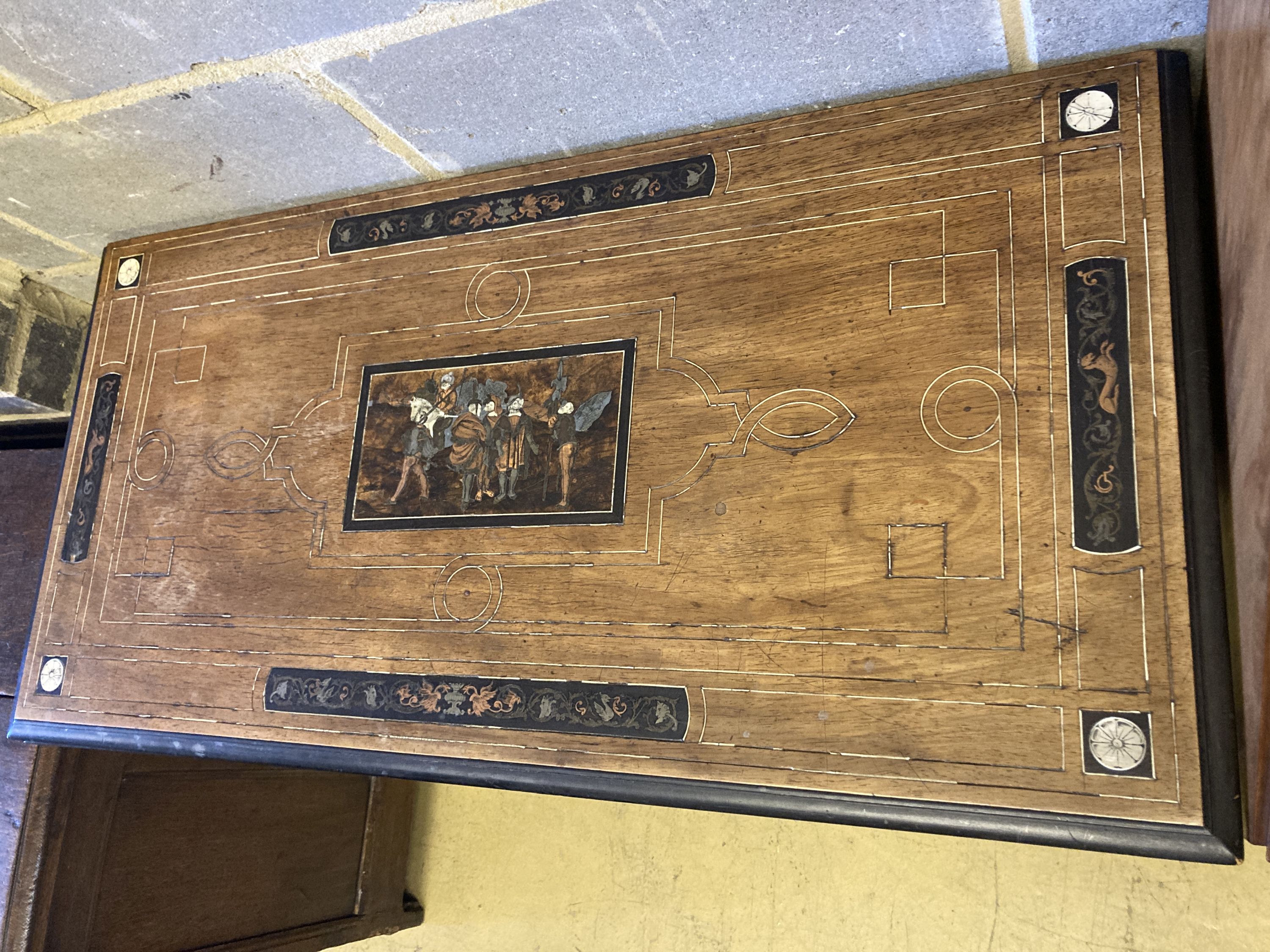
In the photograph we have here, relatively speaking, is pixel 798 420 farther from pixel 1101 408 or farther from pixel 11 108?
pixel 11 108

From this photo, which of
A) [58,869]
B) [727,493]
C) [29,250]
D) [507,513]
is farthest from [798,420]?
[29,250]

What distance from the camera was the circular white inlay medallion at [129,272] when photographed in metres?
2.32

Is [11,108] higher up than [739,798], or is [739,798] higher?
[11,108]

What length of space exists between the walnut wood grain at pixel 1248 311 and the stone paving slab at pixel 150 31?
1182 millimetres

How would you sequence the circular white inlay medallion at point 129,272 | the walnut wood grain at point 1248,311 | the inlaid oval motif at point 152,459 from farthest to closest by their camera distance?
the circular white inlay medallion at point 129,272
the inlaid oval motif at point 152,459
the walnut wood grain at point 1248,311

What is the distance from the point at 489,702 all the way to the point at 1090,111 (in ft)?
4.42

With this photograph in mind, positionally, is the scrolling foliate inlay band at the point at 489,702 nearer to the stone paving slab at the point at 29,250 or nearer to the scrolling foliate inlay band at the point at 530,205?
the scrolling foliate inlay band at the point at 530,205

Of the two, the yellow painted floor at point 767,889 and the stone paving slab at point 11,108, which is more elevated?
the stone paving slab at point 11,108

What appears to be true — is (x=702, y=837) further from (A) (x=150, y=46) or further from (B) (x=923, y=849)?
(A) (x=150, y=46)

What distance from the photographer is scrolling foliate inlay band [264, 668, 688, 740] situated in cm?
153

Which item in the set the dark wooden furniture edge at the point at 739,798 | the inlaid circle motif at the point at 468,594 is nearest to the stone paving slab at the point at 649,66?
the inlaid circle motif at the point at 468,594

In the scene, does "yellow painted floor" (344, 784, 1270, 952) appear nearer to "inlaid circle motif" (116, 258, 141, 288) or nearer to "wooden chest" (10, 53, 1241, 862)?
"wooden chest" (10, 53, 1241, 862)

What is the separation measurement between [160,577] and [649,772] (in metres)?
1.17

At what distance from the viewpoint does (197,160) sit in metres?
2.04
